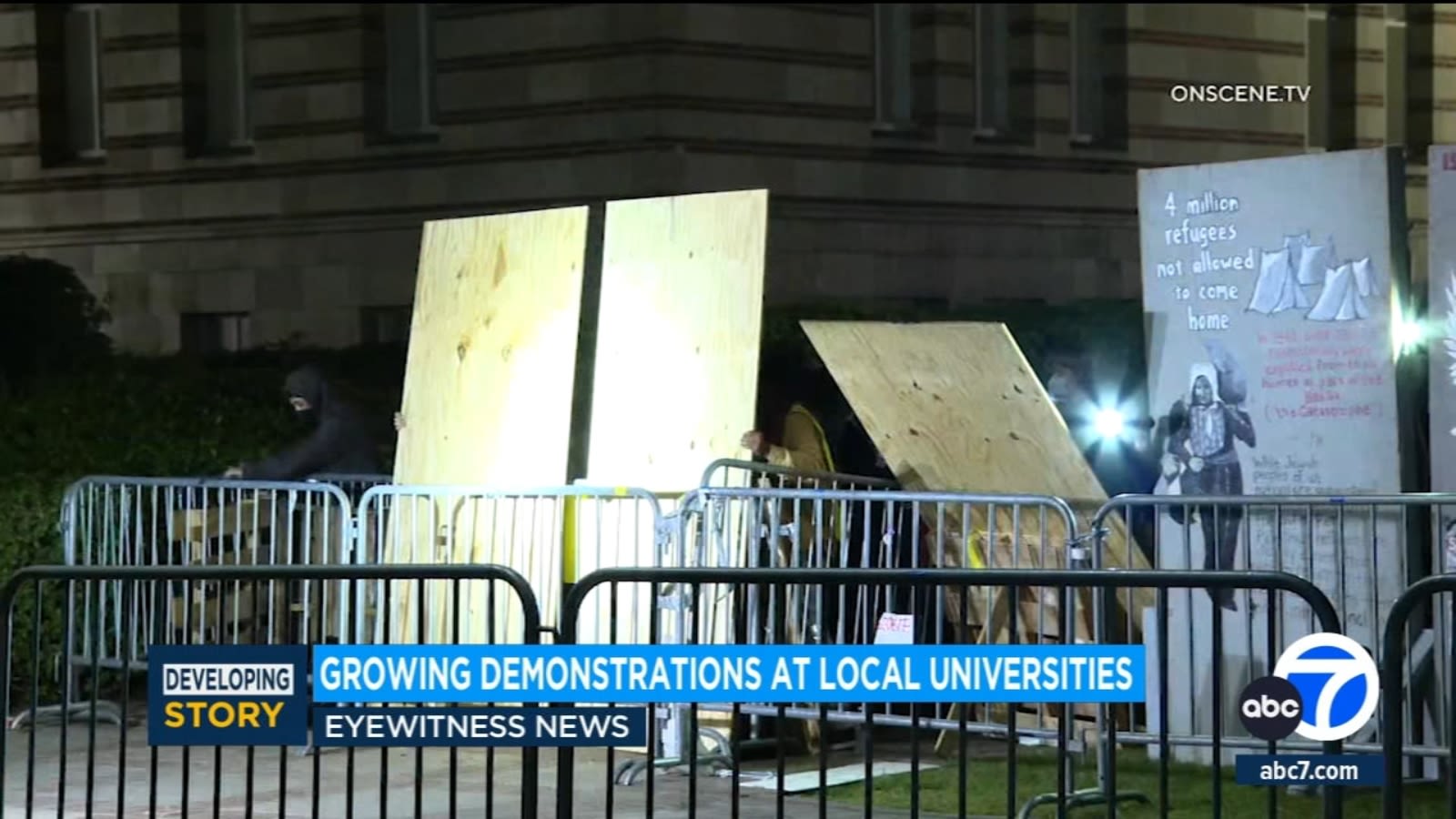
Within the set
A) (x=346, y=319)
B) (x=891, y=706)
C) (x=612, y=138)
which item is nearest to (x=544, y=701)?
(x=891, y=706)

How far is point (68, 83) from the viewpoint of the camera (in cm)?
3064

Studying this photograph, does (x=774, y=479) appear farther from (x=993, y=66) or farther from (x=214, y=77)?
(x=214, y=77)

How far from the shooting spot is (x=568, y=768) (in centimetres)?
762

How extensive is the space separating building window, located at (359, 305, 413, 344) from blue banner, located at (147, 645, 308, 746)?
62.4ft

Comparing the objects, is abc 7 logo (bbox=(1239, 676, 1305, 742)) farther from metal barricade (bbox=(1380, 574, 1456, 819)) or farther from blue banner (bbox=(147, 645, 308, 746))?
blue banner (bbox=(147, 645, 308, 746))

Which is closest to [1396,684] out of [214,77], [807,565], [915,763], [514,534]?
[915,763]

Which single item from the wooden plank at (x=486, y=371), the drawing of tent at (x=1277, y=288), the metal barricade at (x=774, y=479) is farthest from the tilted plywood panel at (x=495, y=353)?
the drawing of tent at (x=1277, y=288)

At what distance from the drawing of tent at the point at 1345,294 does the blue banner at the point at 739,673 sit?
3.01 metres

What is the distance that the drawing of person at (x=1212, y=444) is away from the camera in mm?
10422

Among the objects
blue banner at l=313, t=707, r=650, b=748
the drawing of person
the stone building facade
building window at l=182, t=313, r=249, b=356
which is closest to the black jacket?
the drawing of person

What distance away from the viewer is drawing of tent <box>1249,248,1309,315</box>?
33.8 feet

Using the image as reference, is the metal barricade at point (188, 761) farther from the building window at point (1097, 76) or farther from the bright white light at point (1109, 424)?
→ the building window at point (1097, 76)

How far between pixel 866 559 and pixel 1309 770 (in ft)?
10.8

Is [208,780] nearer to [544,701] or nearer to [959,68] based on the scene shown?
[544,701]
